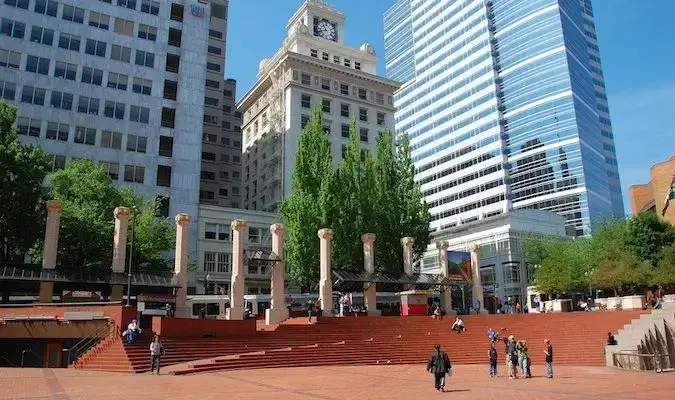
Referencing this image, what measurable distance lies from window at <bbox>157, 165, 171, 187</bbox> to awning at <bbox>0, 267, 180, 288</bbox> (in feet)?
100

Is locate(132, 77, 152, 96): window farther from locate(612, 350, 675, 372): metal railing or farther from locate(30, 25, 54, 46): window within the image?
locate(612, 350, 675, 372): metal railing

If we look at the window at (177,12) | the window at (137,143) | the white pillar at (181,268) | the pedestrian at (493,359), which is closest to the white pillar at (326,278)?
the white pillar at (181,268)

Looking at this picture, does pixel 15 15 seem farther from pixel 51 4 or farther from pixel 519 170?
pixel 519 170

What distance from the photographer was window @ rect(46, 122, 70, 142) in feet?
187

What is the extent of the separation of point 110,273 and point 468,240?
6588 cm

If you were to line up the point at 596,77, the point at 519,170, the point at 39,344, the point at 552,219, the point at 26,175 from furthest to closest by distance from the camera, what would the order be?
the point at 596,77
the point at 519,170
the point at 552,219
the point at 26,175
the point at 39,344

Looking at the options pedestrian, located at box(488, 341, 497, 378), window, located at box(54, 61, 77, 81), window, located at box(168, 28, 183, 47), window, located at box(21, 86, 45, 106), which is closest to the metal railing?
pedestrian, located at box(488, 341, 497, 378)

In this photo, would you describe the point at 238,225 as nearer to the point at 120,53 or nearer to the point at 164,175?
the point at 164,175

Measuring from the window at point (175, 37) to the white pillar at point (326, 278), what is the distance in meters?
41.3

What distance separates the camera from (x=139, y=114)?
2441 inches

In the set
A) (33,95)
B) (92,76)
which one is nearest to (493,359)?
(33,95)

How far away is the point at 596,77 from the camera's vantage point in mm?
134375

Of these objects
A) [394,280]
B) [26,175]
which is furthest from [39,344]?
[394,280]

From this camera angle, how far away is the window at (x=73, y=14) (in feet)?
198
